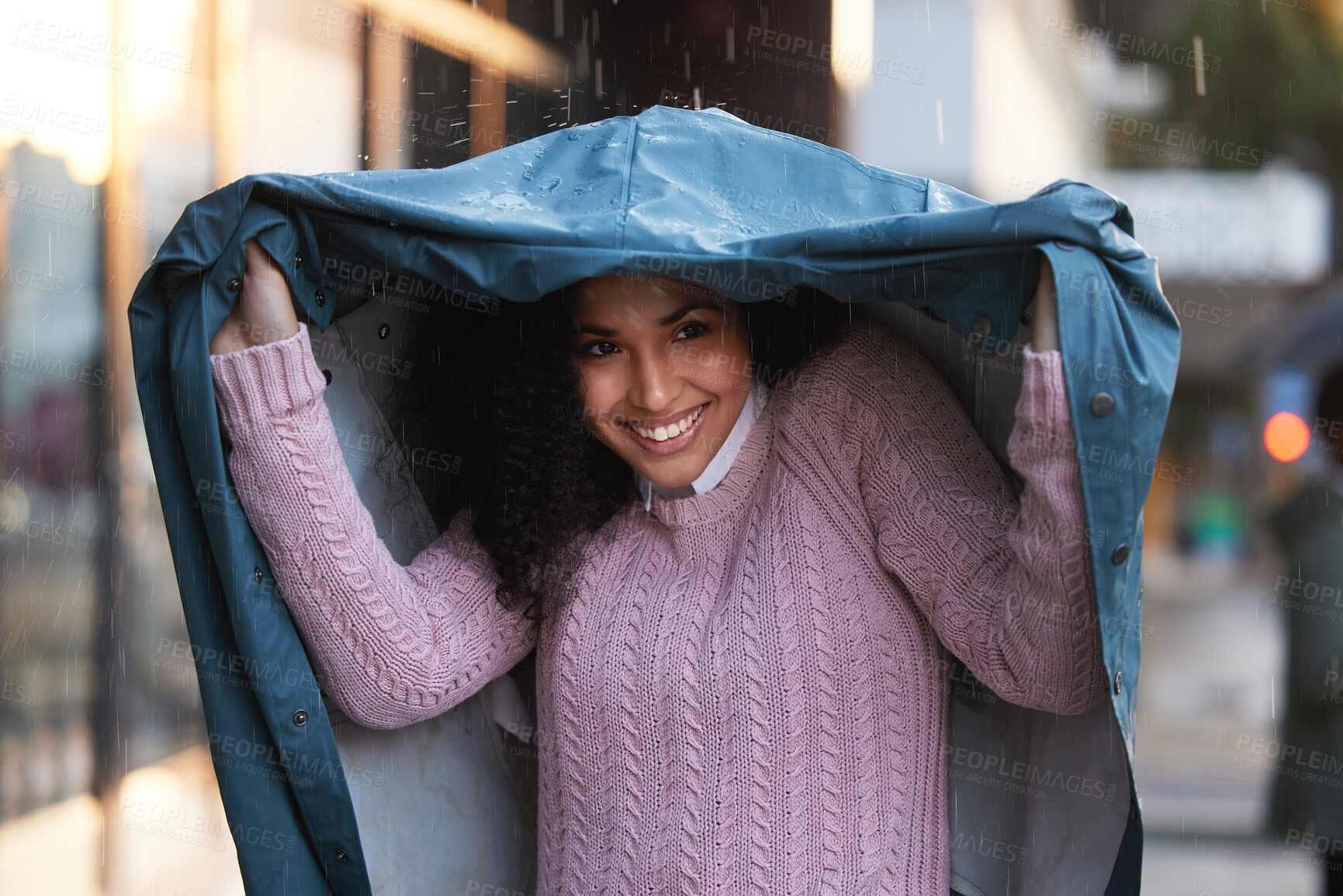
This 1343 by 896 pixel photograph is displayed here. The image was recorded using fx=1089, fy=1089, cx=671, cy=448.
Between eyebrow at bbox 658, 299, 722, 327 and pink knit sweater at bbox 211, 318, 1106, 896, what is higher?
eyebrow at bbox 658, 299, 722, 327

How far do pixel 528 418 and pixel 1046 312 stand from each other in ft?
2.50


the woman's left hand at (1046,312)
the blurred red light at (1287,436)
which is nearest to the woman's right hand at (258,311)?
the woman's left hand at (1046,312)

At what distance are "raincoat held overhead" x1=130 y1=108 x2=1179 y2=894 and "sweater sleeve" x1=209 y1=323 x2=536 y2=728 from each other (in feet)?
0.12

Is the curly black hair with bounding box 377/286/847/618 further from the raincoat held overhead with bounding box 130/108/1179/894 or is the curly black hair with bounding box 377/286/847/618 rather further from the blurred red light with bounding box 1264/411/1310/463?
the blurred red light with bounding box 1264/411/1310/463

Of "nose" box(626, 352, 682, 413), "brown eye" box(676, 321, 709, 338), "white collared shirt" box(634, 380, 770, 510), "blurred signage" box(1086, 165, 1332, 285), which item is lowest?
"white collared shirt" box(634, 380, 770, 510)

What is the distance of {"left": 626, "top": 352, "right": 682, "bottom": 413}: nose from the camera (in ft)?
4.84

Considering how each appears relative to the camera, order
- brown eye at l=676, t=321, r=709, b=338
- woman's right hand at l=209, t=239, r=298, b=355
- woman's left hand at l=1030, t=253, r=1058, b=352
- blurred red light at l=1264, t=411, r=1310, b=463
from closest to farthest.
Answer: woman's left hand at l=1030, t=253, r=1058, b=352 → woman's right hand at l=209, t=239, r=298, b=355 → brown eye at l=676, t=321, r=709, b=338 → blurred red light at l=1264, t=411, r=1310, b=463

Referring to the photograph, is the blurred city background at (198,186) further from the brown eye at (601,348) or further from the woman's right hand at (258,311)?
the brown eye at (601,348)

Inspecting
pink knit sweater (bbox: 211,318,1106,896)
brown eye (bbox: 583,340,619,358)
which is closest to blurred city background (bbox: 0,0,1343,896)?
pink knit sweater (bbox: 211,318,1106,896)

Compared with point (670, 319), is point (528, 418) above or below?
below

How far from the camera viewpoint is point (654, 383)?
1476 mm

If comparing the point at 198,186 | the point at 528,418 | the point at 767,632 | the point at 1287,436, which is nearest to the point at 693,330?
the point at 528,418

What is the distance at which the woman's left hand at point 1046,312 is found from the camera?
3.86 ft

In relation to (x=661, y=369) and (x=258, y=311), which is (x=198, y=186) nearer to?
(x=258, y=311)
